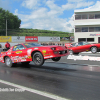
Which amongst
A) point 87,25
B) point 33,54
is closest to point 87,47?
point 33,54

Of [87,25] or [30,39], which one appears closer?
[87,25]

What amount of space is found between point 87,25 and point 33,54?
92.2 ft

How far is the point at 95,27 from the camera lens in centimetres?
3294

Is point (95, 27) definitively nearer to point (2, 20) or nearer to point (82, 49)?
point (82, 49)

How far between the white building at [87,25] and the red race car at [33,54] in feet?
87.4

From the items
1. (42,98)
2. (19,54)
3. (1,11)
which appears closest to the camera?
(42,98)

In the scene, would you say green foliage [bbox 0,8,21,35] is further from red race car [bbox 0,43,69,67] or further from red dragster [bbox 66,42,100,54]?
red race car [bbox 0,43,69,67]

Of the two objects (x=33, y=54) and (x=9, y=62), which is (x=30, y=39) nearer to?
(x=9, y=62)

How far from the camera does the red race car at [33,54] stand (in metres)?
6.72

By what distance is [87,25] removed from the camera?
32.8 meters

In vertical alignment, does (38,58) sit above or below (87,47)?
below

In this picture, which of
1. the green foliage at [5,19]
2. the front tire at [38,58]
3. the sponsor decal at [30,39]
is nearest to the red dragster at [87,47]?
the front tire at [38,58]

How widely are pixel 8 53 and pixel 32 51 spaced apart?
2.03 metres

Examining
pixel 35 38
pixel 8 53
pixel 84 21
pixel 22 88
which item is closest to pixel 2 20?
pixel 35 38
